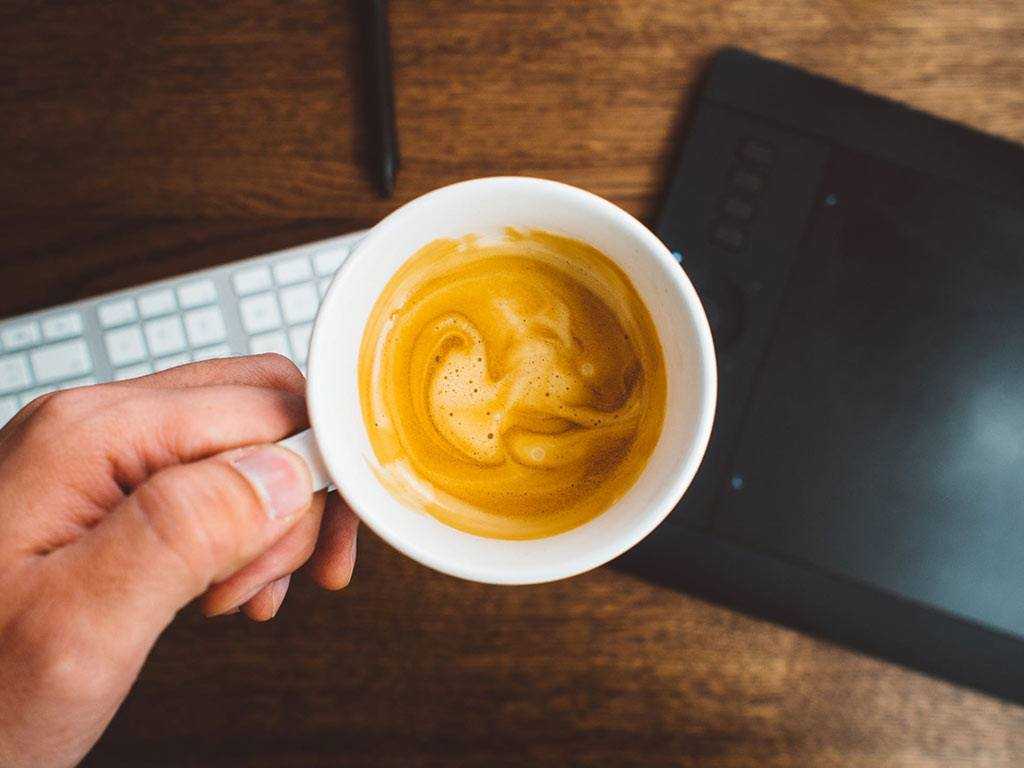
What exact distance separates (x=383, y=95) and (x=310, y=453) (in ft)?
1.15

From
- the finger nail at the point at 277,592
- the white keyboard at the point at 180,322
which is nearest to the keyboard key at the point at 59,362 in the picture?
the white keyboard at the point at 180,322

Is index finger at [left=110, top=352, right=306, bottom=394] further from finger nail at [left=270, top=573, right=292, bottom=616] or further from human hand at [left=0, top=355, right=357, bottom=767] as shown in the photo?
finger nail at [left=270, top=573, right=292, bottom=616]

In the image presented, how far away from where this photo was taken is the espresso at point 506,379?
20.5 inches

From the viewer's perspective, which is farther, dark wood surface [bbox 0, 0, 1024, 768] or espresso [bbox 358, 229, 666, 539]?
dark wood surface [bbox 0, 0, 1024, 768]

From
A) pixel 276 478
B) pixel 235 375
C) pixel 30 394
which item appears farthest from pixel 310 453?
pixel 30 394

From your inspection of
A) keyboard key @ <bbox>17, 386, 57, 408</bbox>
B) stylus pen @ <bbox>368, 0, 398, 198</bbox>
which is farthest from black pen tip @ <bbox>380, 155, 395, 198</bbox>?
keyboard key @ <bbox>17, 386, 57, 408</bbox>

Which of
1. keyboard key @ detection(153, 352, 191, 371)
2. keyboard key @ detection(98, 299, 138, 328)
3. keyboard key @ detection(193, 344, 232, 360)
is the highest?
keyboard key @ detection(98, 299, 138, 328)

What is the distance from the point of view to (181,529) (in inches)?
15.5

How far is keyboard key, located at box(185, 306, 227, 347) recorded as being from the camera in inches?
24.1

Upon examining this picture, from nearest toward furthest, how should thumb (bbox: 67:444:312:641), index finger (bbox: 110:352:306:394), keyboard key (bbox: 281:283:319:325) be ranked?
thumb (bbox: 67:444:312:641)
index finger (bbox: 110:352:306:394)
keyboard key (bbox: 281:283:319:325)

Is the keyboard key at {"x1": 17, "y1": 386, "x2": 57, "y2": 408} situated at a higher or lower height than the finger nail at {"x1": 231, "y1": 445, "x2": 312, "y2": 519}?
lower

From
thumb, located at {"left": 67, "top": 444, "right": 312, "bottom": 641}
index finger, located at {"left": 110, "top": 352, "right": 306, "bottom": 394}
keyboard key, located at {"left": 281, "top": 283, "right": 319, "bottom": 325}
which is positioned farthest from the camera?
keyboard key, located at {"left": 281, "top": 283, "right": 319, "bottom": 325}

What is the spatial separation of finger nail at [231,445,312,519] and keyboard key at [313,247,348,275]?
0.24 meters

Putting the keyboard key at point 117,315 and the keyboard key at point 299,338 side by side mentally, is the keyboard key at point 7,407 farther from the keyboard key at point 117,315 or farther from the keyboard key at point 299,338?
the keyboard key at point 299,338
